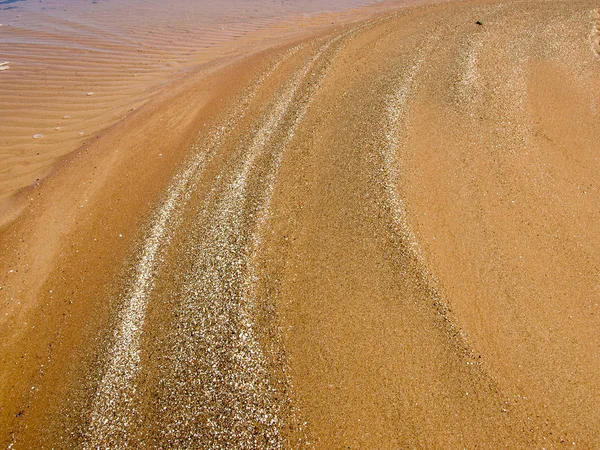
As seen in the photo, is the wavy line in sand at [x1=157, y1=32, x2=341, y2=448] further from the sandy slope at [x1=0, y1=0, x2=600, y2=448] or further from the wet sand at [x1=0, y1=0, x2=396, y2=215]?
the wet sand at [x1=0, y1=0, x2=396, y2=215]

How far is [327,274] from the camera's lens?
8156 mm

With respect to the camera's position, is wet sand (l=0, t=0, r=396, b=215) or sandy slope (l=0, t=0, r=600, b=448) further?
wet sand (l=0, t=0, r=396, b=215)

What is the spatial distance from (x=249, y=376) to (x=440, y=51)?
1486cm

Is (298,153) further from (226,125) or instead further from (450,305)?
(450,305)

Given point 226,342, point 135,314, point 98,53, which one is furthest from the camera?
point 98,53

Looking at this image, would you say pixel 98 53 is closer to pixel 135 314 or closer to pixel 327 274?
pixel 135 314

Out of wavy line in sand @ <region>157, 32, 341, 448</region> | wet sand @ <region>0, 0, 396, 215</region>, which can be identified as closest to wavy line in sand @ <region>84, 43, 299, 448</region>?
wavy line in sand @ <region>157, 32, 341, 448</region>

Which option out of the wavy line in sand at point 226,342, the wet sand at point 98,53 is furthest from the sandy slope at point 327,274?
the wet sand at point 98,53

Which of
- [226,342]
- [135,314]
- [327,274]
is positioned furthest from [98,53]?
[226,342]

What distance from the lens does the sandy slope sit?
247 inches

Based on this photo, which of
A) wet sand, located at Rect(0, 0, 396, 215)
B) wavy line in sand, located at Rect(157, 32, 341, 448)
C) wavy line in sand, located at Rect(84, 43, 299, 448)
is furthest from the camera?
wet sand, located at Rect(0, 0, 396, 215)

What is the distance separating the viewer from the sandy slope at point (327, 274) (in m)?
6.28

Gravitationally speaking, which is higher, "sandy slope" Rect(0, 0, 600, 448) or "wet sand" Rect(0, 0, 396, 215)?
"wet sand" Rect(0, 0, 396, 215)

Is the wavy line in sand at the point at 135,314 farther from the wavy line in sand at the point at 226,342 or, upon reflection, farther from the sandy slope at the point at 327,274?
the wavy line in sand at the point at 226,342
